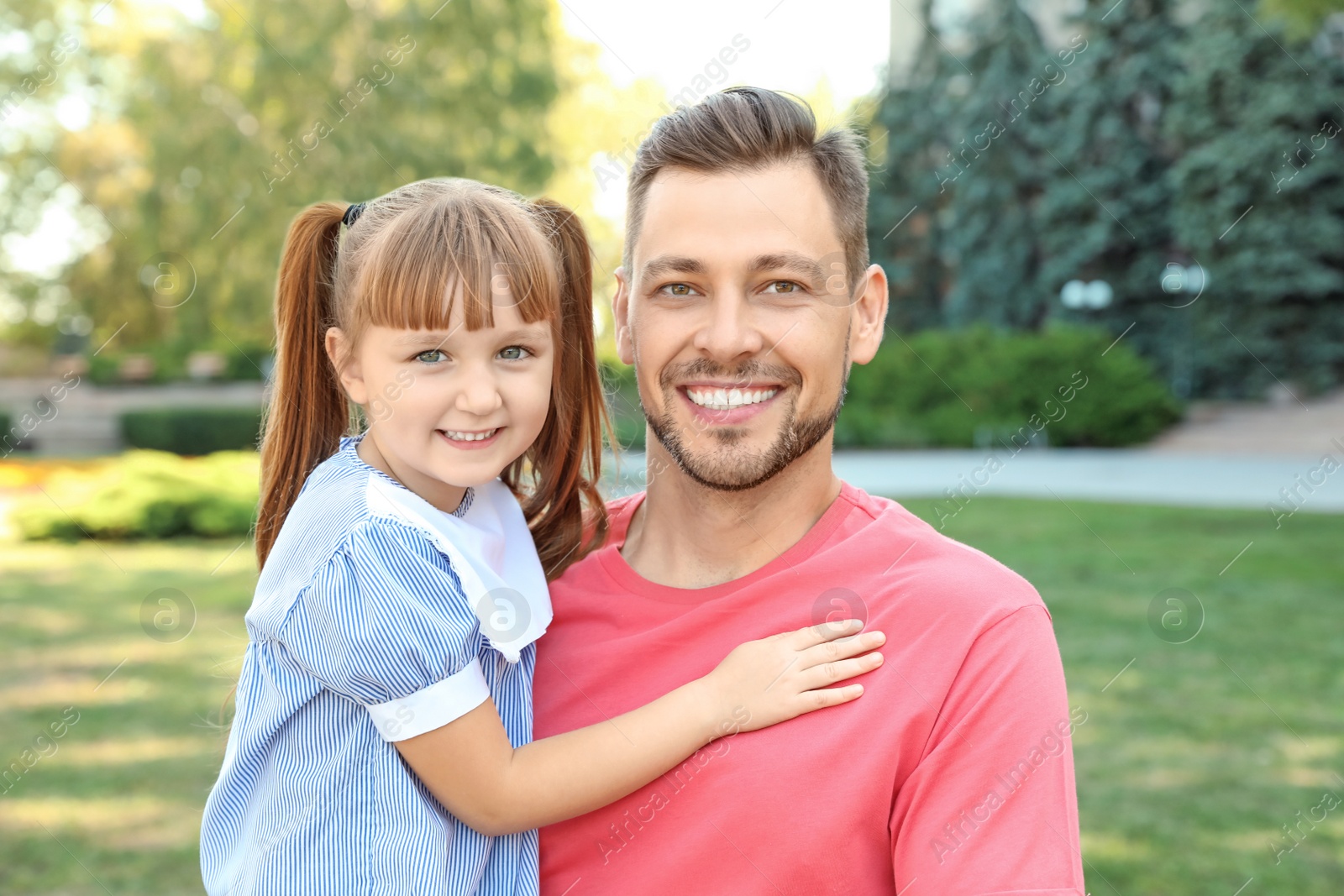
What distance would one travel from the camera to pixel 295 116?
56.5 feet

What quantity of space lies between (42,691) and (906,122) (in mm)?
24685

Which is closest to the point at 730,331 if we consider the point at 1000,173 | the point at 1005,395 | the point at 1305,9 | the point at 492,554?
the point at 492,554

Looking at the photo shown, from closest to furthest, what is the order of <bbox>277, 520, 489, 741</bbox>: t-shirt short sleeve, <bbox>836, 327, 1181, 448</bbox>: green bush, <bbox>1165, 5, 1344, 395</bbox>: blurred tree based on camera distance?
<bbox>277, 520, 489, 741</bbox>: t-shirt short sleeve < <bbox>836, 327, 1181, 448</bbox>: green bush < <bbox>1165, 5, 1344, 395</bbox>: blurred tree

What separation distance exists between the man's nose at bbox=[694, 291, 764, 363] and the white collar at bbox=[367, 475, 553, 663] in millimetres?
500

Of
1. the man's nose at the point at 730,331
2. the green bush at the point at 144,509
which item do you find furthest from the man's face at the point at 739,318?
the green bush at the point at 144,509

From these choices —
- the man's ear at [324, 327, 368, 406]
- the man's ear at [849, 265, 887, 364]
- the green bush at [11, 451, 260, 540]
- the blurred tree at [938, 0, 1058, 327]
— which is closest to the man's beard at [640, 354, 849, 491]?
the man's ear at [849, 265, 887, 364]

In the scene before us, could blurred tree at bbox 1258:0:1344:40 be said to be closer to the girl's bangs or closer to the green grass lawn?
the green grass lawn

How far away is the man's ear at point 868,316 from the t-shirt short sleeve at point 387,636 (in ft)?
3.09

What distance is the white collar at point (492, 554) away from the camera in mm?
1811

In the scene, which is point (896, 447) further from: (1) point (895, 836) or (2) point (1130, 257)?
(1) point (895, 836)

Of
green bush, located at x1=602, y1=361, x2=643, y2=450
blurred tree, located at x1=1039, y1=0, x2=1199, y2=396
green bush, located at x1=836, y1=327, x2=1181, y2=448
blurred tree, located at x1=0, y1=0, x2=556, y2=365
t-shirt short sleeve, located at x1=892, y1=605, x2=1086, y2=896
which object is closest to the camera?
t-shirt short sleeve, located at x1=892, y1=605, x2=1086, y2=896

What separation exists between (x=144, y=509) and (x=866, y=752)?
11.0 metres

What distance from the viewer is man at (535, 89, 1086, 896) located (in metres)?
1.60

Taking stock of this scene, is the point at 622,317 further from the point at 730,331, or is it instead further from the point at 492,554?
the point at 492,554
